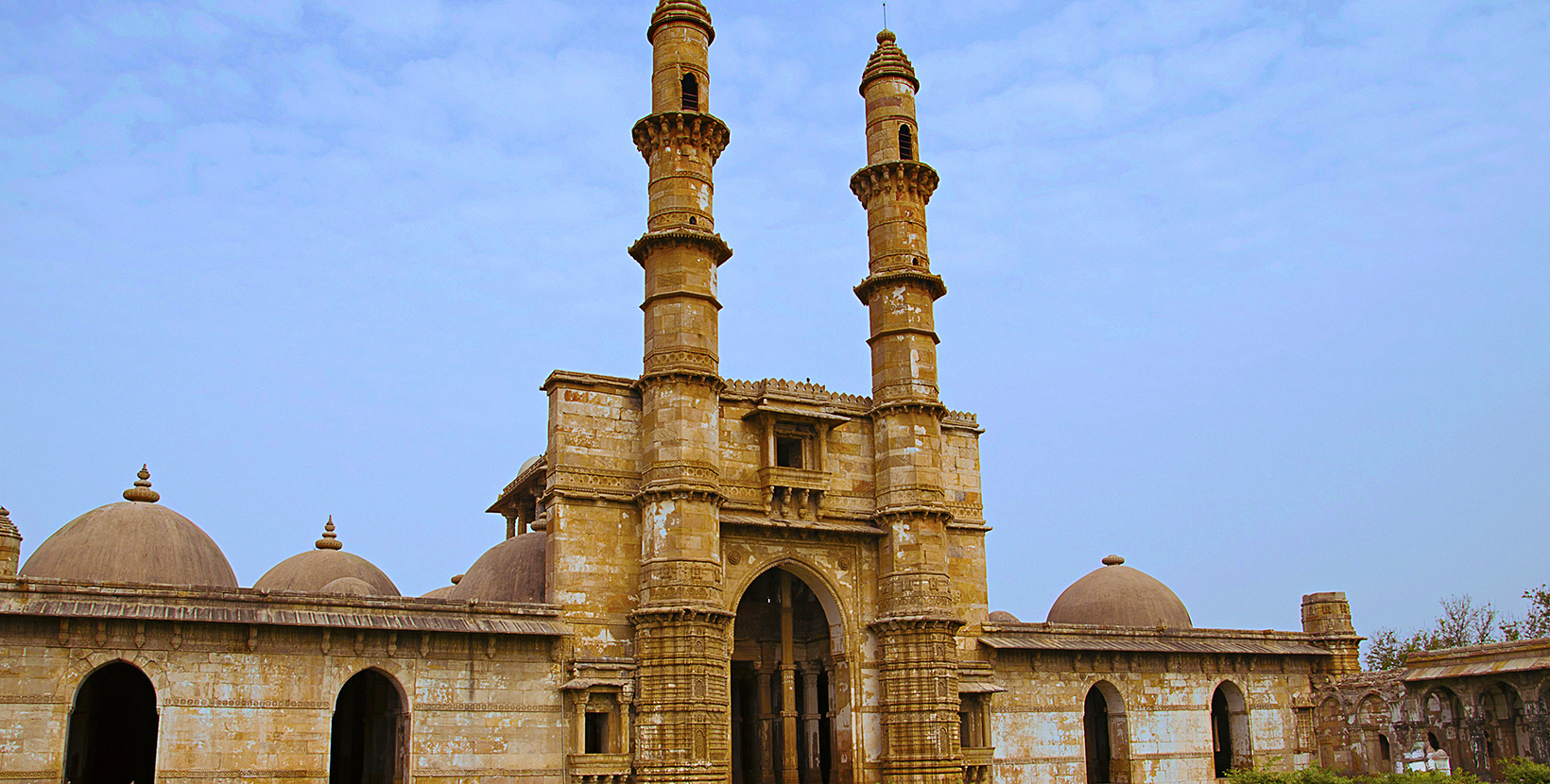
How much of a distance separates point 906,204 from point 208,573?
17.5 m

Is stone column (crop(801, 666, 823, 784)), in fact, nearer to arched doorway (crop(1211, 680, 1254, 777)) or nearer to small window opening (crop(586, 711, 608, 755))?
small window opening (crop(586, 711, 608, 755))

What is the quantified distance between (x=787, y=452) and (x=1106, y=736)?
42.3 ft

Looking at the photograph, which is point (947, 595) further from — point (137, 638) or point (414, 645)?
point (137, 638)

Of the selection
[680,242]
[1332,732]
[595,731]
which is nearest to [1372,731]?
[1332,732]

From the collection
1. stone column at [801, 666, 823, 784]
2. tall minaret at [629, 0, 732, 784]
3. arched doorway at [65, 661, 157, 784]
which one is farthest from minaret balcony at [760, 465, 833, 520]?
arched doorway at [65, 661, 157, 784]

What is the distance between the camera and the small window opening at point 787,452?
91.0ft

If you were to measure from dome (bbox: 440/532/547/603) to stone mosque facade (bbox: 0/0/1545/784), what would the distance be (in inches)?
3.3

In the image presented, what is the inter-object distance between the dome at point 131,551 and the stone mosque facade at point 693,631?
7cm

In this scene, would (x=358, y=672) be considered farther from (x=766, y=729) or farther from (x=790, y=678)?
(x=766, y=729)

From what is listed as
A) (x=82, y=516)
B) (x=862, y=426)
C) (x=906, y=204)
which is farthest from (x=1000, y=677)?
(x=82, y=516)

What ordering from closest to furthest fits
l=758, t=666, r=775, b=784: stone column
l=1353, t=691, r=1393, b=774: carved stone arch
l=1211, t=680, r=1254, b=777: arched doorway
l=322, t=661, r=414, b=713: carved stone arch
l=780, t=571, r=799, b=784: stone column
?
l=322, t=661, r=414, b=713: carved stone arch < l=780, t=571, r=799, b=784: stone column < l=758, t=666, r=775, b=784: stone column < l=1353, t=691, r=1393, b=774: carved stone arch < l=1211, t=680, r=1254, b=777: arched doorway

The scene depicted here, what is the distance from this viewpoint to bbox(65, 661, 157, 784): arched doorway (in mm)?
Answer: 25391

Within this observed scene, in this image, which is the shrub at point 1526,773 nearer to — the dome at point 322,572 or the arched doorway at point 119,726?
the dome at point 322,572

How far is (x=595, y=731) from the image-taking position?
2427cm
